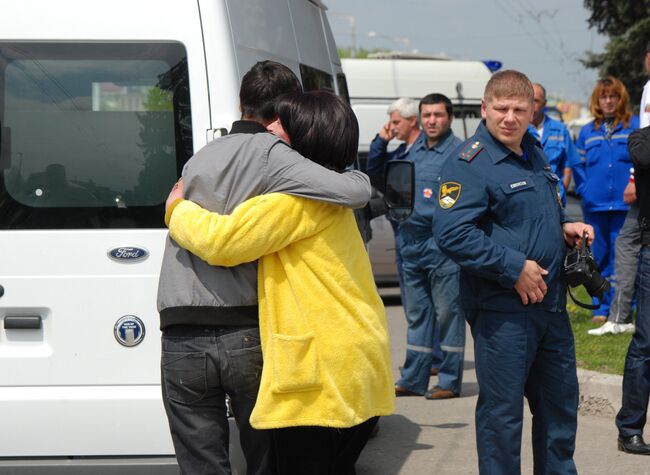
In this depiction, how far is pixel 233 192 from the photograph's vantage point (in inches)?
133

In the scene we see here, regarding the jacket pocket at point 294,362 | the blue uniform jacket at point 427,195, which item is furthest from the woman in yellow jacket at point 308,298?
the blue uniform jacket at point 427,195

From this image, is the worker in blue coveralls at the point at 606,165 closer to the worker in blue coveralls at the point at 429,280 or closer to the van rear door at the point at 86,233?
the worker in blue coveralls at the point at 429,280

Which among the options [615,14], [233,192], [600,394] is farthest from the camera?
[615,14]

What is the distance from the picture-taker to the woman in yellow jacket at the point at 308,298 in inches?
129

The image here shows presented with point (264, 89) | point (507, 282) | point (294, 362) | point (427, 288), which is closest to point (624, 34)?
point (427, 288)

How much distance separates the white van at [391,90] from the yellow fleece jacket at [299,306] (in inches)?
364

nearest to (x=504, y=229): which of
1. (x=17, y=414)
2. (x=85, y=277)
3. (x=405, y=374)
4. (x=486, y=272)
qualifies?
(x=486, y=272)

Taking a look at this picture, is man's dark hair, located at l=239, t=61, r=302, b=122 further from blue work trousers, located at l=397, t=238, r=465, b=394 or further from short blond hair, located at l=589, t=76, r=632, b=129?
short blond hair, located at l=589, t=76, r=632, b=129

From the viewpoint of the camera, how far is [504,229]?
13.9ft

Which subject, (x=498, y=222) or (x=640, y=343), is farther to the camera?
(x=640, y=343)

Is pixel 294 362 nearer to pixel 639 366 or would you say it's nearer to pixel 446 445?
pixel 639 366

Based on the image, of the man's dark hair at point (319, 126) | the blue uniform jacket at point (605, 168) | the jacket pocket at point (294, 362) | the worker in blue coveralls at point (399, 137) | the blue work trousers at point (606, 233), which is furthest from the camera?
the blue work trousers at point (606, 233)

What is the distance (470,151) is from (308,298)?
1.26 m

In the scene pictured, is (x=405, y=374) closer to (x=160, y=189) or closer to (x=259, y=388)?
(x=160, y=189)
